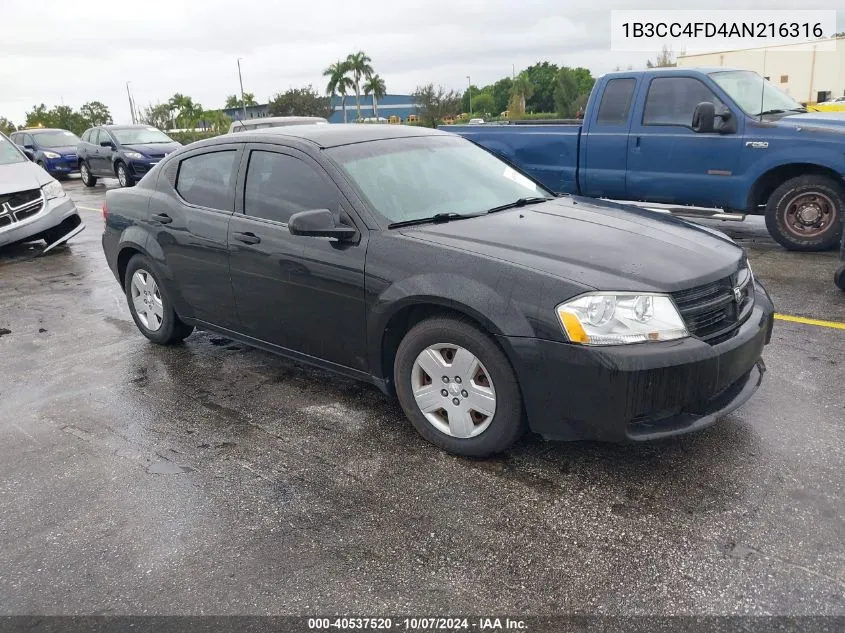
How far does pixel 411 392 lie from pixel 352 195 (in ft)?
3.73

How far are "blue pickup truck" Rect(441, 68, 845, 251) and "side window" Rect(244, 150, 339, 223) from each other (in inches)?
132

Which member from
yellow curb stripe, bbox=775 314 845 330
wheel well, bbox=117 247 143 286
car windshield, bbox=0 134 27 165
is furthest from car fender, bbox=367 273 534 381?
car windshield, bbox=0 134 27 165

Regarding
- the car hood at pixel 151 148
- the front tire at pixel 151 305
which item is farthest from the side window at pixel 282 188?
the car hood at pixel 151 148

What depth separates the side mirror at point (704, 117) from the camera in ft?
25.9

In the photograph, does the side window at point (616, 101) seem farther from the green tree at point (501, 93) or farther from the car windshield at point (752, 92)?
the green tree at point (501, 93)

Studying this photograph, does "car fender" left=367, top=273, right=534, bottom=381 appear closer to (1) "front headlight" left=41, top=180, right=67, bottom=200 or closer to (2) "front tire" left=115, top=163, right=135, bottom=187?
(1) "front headlight" left=41, top=180, right=67, bottom=200

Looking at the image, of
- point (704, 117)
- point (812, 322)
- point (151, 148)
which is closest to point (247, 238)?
point (812, 322)

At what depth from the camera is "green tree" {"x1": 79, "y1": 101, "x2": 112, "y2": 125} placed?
57344 millimetres

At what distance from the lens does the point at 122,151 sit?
1789 centimetres

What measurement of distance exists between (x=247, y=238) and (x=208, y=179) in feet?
2.42

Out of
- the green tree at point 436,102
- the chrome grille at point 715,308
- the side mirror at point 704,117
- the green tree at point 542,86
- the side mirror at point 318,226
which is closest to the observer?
the chrome grille at point 715,308

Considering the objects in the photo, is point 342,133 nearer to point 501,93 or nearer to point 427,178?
point 427,178

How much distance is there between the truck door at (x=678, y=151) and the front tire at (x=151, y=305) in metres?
5.74

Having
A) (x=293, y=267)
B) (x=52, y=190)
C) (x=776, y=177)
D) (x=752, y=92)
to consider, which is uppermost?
(x=752, y=92)
